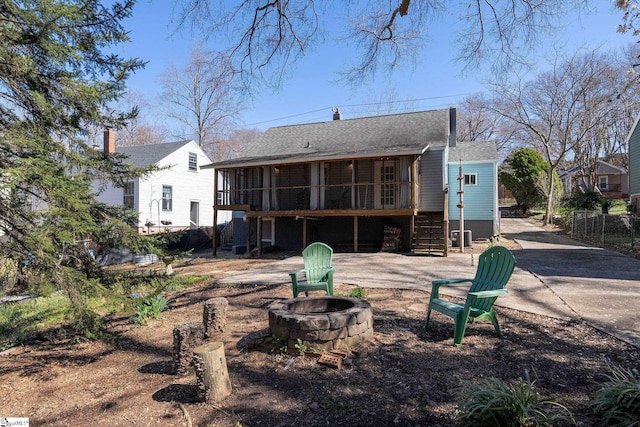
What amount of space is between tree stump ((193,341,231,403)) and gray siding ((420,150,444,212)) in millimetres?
13392

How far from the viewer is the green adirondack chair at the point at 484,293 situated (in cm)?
422

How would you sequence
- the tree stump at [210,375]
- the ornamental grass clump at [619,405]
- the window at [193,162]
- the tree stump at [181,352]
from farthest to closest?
the window at [193,162] < the tree stump at [181,352] < the tree stump at [210,375] < the ornamental grass clump at [619,405]

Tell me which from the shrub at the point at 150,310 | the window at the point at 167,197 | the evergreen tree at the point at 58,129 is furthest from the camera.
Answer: the window at the point at 167,197

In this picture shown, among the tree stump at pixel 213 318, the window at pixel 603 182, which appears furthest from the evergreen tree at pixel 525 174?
the tree stump at pixel 213 318

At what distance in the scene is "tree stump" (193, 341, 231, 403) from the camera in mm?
3197

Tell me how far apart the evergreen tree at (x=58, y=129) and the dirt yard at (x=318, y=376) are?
38.1 inches

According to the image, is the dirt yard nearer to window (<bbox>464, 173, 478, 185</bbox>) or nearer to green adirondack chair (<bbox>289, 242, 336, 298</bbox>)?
green adirondack chair (<bbox>289, 242, 336, 298</bbox>)

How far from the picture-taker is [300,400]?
10.5 feet

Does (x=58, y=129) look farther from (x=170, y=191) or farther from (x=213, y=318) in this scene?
(x=170, y=191)

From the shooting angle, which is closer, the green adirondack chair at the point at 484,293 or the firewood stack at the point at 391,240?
the green adirondack chair at the point at 484,293

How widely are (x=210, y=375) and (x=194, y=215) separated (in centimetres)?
2153

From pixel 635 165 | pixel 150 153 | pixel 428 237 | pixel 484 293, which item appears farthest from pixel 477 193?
pixel 150 153

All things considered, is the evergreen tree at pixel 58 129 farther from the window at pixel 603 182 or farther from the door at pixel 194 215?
the window at pixel 603 182

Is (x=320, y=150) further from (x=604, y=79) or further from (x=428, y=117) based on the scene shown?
(x=604, y=79)
